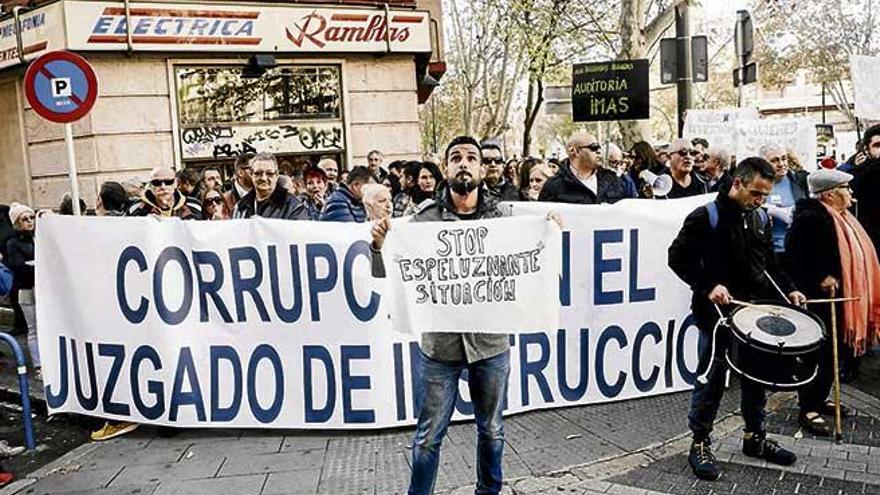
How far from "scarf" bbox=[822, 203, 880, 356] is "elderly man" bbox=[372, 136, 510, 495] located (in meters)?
2.69

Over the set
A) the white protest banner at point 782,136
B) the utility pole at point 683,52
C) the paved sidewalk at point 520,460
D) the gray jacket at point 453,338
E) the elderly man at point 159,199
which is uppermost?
the utility pole at point 683,52

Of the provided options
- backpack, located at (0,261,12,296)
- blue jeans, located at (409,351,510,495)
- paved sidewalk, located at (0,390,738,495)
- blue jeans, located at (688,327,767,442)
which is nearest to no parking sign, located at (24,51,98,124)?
backpack, located at (0,261,12,296)

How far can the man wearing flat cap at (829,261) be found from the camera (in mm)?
5258

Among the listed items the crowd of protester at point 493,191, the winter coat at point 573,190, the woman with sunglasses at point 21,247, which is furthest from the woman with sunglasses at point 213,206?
the winter coat at point 573,190

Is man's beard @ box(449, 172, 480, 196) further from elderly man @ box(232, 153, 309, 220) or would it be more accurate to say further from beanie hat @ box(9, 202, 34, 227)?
beanie hat @ box(9, 202, 34, 227)

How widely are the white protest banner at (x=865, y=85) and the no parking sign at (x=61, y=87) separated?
717 centimetres

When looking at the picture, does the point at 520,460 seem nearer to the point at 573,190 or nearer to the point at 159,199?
the point at 573,190

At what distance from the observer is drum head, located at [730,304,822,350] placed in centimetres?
416

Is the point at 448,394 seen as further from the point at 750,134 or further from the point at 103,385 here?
the point at 750,134

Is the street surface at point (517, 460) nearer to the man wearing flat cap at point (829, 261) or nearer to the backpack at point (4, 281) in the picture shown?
the man wearing flat cap at point (829, 261)

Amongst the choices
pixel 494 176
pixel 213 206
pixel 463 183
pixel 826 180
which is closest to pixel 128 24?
pixel 213 206

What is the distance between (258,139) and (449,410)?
10480 millimetres

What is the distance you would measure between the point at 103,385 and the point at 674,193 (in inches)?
188

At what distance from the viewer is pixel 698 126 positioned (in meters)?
10.4
